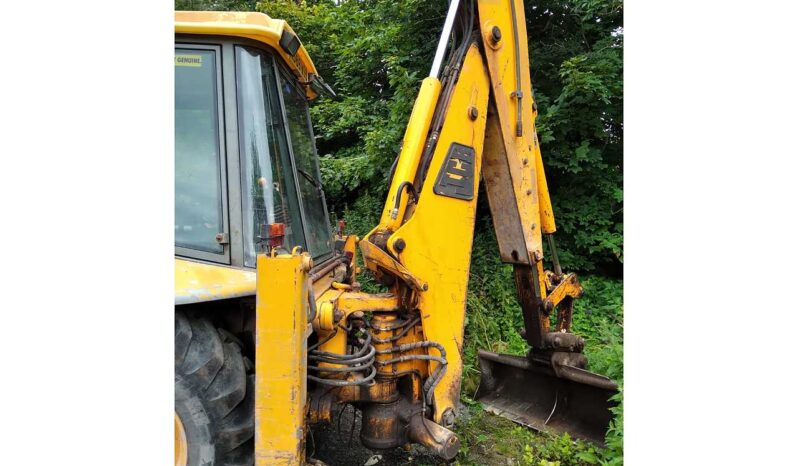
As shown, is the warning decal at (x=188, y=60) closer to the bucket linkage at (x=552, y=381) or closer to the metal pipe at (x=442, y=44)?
the metal pipe at (x=442, y=44)

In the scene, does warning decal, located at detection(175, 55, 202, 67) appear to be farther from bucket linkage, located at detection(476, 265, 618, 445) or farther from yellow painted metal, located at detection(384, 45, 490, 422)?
bucket linkage, located at detection(476, 265, 618, 445)

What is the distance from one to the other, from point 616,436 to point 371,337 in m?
1.40

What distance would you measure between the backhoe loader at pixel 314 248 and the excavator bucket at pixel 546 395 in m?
0.02

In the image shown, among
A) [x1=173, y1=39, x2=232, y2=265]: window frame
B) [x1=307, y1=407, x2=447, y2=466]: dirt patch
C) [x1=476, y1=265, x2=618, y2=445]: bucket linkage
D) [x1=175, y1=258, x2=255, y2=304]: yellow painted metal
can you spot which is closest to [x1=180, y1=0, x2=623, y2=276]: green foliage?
[x1=476, y1=265, x2=618, y2=445]: bucket linkage

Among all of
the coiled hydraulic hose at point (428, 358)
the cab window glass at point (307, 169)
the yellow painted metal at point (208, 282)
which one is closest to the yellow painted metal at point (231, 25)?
the cab window glass at point (307, 169)

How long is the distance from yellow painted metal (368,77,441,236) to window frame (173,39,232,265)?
0.68m

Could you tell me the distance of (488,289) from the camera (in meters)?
5.27

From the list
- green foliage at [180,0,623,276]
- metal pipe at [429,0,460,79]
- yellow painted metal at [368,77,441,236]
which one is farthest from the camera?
green foliage at [180,0,623,276]

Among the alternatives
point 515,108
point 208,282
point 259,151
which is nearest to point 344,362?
point 208,282

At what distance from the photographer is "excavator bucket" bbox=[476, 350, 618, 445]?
9.38 ft

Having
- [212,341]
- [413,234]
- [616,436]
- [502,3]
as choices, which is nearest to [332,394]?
[212,341]

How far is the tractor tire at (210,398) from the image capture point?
68.4 inches

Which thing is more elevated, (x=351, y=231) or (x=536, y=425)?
(x=351, y=231)

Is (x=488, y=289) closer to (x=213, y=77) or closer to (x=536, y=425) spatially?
(x=536, y=425)
